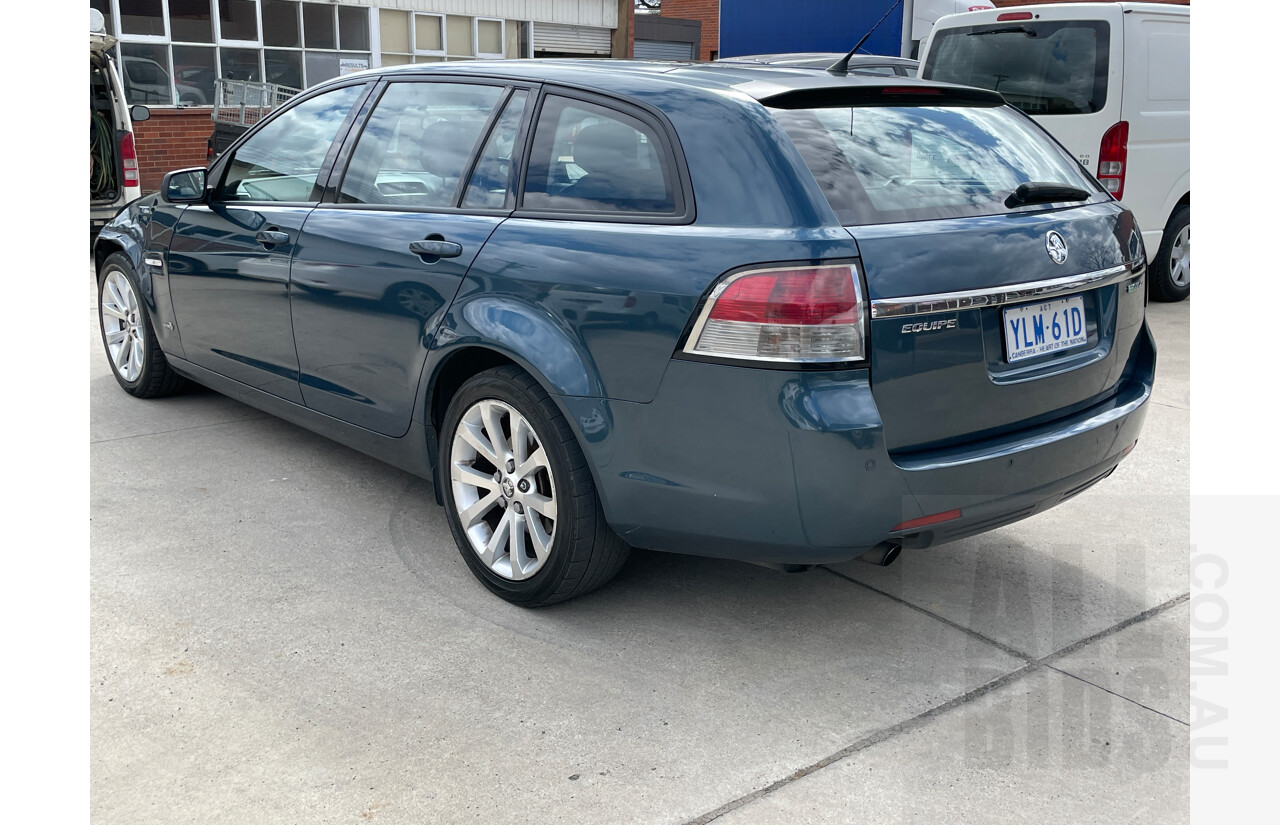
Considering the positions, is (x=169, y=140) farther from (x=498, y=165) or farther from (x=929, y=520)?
(x=929, y=520)

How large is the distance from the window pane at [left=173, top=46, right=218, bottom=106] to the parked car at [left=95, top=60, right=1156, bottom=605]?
560 inches

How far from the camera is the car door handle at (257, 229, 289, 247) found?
423 cm

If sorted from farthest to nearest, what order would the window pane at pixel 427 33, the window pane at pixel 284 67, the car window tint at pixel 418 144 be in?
the window pane at pixel 427 33 < the window pane at pixel 284 67 < the car window tint at pixel 418 144

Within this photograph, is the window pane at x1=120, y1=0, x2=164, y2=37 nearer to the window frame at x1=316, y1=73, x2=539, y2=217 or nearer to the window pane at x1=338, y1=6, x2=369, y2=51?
the window pane at x1=338, y1=6, x2=369, y2=51

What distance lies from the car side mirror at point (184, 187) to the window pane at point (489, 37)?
1633 centimetres

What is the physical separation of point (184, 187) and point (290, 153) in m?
0.75

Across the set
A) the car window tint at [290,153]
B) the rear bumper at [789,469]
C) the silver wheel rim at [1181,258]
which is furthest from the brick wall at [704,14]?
the rear bumper at [789,469]

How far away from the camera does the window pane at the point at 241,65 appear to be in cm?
1703

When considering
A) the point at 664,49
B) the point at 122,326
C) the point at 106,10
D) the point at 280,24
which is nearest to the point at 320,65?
the point at 280,24

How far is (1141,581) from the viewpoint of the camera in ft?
12.4

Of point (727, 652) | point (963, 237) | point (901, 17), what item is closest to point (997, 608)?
point (727, 652)

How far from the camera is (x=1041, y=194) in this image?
326 centimetres

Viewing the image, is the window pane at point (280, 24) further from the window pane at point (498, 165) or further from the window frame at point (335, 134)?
the window pane at point (498, 165)

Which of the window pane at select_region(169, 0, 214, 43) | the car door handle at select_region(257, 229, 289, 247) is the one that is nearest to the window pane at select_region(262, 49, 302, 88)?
the window pane at select_region(169, 0, 214, 43)
